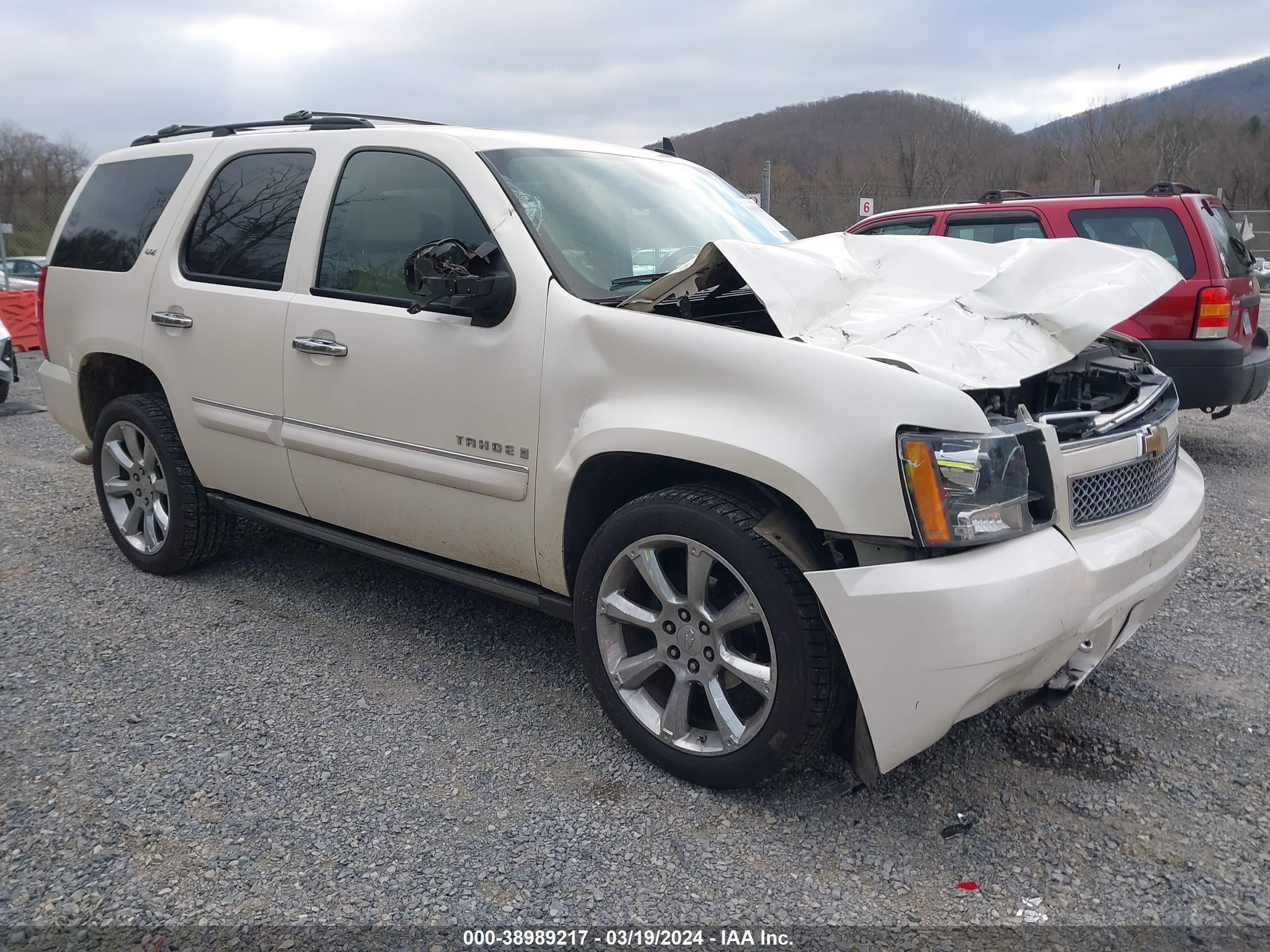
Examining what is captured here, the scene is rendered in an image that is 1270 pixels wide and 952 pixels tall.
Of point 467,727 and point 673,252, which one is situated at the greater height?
point 673,252

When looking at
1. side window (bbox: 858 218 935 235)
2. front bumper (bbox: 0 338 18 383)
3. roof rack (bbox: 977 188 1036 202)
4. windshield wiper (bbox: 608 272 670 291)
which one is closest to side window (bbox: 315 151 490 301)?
windshield wiper (bbox: 608 272 670 291)

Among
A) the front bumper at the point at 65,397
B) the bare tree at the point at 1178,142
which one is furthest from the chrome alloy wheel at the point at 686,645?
the bare tree at the point at 1178,142

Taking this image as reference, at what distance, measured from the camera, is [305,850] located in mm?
2506

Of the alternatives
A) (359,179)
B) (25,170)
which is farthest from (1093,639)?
(25,170)

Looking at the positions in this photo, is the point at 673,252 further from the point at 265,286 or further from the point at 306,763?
the point at 306,763

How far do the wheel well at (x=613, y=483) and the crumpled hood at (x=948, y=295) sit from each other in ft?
1.48

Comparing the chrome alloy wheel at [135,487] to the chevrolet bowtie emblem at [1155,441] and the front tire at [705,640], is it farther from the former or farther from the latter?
the chevrolet bowtie emblem at [1155,441]

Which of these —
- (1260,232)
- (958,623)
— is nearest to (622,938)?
(958,623)

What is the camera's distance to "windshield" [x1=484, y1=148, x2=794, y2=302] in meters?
3.12

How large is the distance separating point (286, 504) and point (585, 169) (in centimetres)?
178

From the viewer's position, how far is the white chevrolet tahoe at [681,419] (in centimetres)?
234

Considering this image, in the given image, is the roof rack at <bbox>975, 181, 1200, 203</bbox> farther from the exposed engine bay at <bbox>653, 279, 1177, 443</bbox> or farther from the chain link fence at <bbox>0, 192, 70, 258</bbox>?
the chain link fence at <bbox>0, 192, 70, 258</bbox>

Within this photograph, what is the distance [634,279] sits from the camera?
3193 millimetres

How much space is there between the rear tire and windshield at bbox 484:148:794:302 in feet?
6.89
